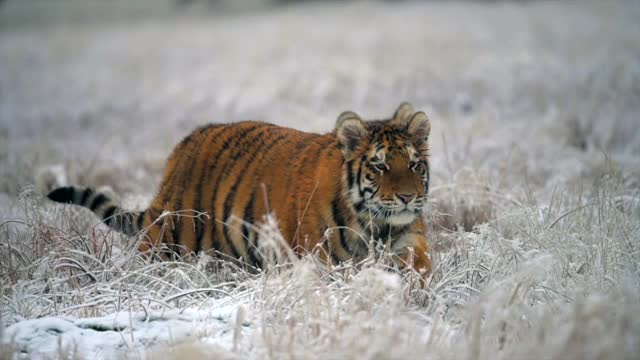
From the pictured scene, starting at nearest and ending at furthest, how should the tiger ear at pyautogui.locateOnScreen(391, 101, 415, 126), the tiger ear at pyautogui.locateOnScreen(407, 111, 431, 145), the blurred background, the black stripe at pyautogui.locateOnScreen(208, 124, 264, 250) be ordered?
1. the tiger ear at pyautogui.locateOnScreen(407, 111, 431, 145)
2. the tiger ear at pyautogui.locateOnScreen(391, 101, 415, 126)
3. the black stripe at pyautogui.locateOnScreen(208, 124, 264, 250)
4. the blurred background

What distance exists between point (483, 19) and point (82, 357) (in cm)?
2448

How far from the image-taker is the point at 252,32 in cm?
2811

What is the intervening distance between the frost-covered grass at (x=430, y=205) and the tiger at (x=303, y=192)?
0.18m

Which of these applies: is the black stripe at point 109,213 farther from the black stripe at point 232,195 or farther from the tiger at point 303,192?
the black stripe at point 232,195

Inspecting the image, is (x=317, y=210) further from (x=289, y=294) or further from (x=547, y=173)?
(x=547, y=173)

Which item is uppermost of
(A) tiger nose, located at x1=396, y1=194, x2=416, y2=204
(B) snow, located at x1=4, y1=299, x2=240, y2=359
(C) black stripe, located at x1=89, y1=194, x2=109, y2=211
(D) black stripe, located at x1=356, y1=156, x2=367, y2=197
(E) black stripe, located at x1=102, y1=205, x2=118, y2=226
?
(D) black stripe, located at x1=356, y1=156, x2=367, y2=197

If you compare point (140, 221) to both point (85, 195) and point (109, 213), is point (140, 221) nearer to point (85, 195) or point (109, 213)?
point (109, 213)

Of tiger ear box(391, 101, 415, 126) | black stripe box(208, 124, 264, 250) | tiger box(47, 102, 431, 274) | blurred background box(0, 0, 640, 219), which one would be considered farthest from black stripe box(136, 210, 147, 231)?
tiger ear box(391, 101, 415, 126)

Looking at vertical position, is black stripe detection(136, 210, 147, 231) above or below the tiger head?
below

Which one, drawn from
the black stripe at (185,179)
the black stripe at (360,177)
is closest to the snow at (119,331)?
the black stripe at (360,177)

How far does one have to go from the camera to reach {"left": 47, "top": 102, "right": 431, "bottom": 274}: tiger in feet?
14.2

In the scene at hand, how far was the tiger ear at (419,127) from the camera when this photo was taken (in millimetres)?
4504

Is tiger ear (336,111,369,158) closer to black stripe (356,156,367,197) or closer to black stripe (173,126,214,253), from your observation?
black stripe (356,156,367,197)

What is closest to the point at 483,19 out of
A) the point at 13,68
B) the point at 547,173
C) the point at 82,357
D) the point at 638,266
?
the point at 13,68
